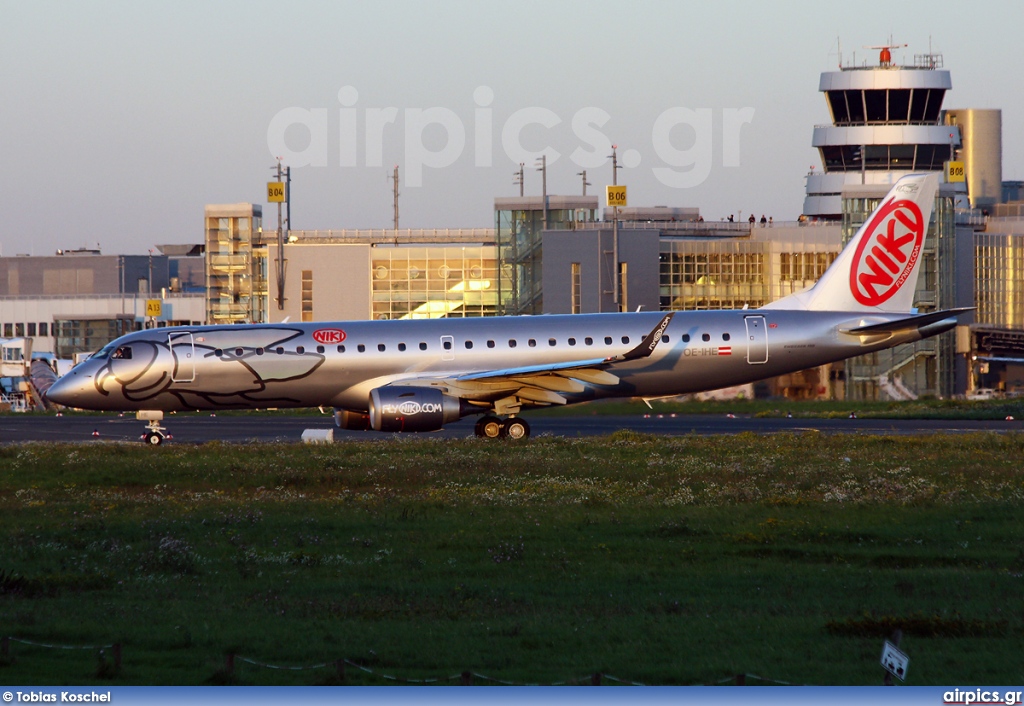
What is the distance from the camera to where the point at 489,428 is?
118 ft

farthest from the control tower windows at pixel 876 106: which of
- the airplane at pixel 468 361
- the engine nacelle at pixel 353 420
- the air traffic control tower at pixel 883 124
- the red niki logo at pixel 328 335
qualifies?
the red niki logo at pixel 328 335

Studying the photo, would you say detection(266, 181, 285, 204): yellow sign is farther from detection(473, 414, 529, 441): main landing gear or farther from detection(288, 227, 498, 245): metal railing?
detection(473, 414, 529, 441): main landing gear

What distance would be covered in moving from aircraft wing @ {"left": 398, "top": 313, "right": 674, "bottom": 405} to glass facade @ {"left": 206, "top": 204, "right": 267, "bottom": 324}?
59.6 metres

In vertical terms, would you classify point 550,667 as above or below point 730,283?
below

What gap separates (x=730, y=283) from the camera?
252ft

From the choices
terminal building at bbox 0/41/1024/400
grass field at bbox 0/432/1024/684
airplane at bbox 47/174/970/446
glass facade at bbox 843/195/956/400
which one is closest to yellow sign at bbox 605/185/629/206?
terminal building at bbox 0/41/1024/400

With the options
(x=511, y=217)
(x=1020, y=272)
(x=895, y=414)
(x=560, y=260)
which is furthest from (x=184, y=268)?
(x=895, y=414)

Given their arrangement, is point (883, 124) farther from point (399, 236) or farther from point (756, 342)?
point (756, 342)

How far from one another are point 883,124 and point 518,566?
77.6 metres

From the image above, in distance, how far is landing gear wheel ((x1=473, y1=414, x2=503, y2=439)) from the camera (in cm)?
3584

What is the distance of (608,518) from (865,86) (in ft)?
240

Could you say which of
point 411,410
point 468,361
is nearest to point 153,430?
point 411,410

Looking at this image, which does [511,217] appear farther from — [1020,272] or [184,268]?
[184,268]

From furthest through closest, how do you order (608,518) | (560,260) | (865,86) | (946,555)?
(865,86) → (560,260) → (608,518) → (946,555)
